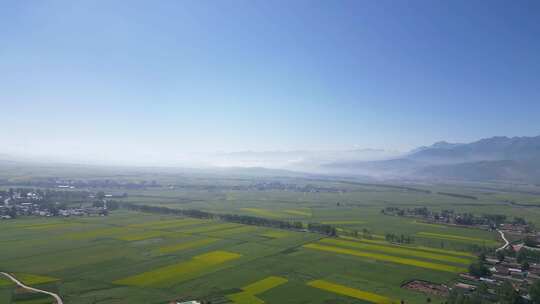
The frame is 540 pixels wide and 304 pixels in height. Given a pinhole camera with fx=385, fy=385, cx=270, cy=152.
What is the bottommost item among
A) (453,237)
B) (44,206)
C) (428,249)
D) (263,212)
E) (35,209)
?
(428,249)

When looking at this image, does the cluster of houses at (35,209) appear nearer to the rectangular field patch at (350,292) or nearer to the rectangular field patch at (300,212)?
the rectangular field patch at (300,212)

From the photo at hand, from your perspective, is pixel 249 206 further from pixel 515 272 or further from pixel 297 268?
pixel 515 272

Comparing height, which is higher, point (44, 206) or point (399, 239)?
point (44, 206)

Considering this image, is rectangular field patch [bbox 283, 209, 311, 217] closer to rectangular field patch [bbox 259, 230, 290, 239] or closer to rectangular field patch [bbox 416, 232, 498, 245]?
rectangular field patch [bbox 259, 230, 290, 239]

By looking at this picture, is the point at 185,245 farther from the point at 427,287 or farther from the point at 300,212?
the point at 300,212

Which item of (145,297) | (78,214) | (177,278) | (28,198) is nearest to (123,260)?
(177,278)

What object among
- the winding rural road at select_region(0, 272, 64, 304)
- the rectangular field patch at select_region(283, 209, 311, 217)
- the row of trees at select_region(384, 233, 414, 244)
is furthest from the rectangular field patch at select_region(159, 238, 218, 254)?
the rectangular field patch at select_region(283, 209, 311, 217)

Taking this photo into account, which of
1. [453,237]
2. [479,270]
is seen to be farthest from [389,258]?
[453,237]

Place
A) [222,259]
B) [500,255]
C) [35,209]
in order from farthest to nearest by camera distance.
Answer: [35,209] → [500,255] → [222,259]

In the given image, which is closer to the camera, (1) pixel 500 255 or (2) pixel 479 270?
(2) pixel 479 270
